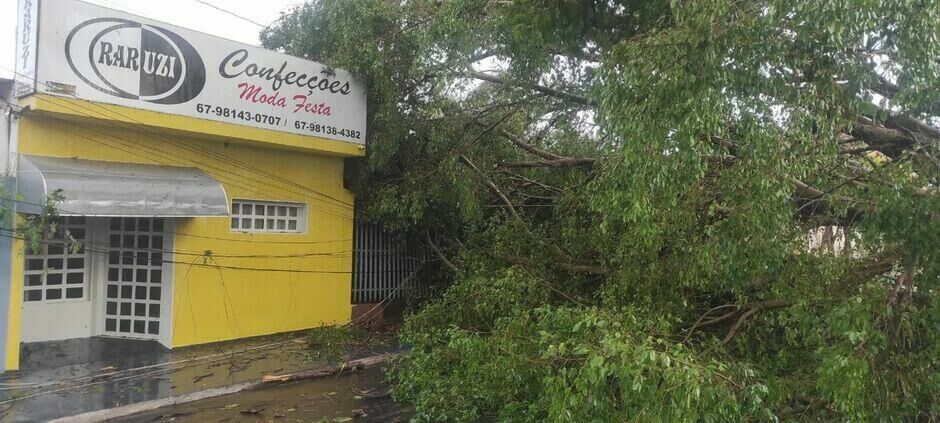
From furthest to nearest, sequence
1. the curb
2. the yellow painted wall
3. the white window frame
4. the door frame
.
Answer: the white window frame → the door frame → the yellow painted wall → the curb

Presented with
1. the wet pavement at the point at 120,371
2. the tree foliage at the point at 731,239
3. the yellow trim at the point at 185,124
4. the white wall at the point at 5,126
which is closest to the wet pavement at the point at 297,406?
the wet pavement at the point at 120,371

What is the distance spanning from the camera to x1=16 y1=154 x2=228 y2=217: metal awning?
23.2 feet

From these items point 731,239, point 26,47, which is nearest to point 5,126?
point 26,47

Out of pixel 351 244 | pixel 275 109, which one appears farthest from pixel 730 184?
pixel 351 244

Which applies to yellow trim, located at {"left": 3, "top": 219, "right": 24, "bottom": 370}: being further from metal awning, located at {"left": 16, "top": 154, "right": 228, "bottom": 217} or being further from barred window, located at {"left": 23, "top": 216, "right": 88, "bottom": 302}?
barred window, located at {"left": 23, "top": 216, "right": 88, "bottom": 302}

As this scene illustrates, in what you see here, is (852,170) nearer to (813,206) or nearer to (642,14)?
(813,206)

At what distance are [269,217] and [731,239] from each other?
757 cm

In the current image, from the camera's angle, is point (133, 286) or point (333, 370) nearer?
point (333, 370)

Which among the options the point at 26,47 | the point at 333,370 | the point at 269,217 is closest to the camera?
the point at 26,47

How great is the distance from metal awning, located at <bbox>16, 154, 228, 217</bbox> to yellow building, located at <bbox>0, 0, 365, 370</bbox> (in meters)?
0.02

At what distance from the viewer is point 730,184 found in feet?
14.7

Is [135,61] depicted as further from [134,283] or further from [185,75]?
[134,283]

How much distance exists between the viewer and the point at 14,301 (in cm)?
714

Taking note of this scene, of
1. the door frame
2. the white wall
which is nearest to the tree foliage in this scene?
the door frame
